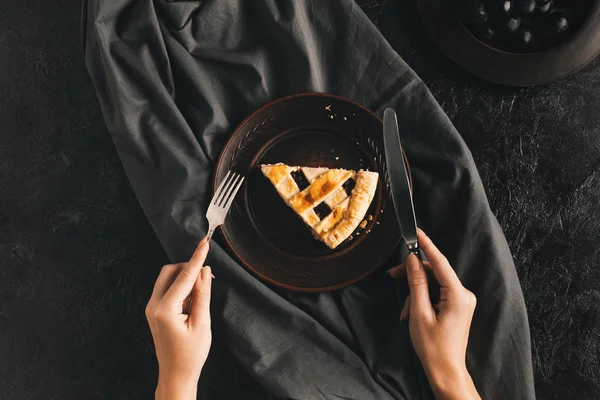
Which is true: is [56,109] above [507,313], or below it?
above

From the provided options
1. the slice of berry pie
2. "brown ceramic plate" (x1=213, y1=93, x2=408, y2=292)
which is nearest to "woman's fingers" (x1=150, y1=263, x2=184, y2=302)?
"brown ceramic plate" (x1=213, y1=93, x2=408, y2=292)

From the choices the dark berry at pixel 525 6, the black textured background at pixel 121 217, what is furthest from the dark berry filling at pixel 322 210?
the dark berry at pixel 525 6

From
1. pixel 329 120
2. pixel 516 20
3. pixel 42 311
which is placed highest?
pixel 42 311

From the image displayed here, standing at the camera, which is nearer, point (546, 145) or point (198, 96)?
point (198, 96)

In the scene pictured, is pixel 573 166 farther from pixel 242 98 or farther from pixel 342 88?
pixel 242 98

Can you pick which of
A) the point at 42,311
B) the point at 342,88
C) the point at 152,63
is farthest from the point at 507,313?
the point at 42,311

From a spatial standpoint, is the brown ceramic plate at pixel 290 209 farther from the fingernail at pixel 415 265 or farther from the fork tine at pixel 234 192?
the fingernail at pixel 415 265
